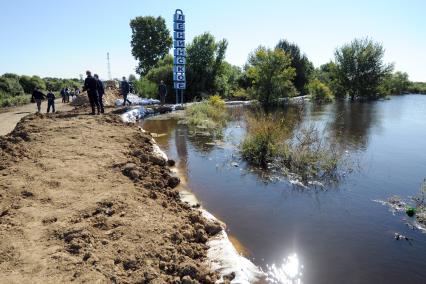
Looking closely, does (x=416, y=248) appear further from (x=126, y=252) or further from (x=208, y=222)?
(x=126, y=252)

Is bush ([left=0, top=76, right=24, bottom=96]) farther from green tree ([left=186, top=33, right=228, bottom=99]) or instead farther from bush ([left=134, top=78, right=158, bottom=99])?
green tree ([left=186, top=33, right=228, bottom=99])

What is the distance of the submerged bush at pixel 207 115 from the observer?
53.5ft

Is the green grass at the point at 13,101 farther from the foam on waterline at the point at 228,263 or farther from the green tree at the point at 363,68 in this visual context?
the green tree at the point at 363,68

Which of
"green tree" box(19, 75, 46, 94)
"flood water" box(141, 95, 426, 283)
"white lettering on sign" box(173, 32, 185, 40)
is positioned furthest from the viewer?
"green tree" box(19, 75, 46, 94)

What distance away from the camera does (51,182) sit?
641 cm

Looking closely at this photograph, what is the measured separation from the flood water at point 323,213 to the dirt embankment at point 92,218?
3.46 ft

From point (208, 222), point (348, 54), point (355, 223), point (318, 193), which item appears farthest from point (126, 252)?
point (348, 54)

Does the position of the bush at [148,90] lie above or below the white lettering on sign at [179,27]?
below

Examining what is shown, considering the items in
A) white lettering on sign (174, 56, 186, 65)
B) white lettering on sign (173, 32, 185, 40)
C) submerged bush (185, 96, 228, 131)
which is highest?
white lettering on sign (173, 32, 185, 40)

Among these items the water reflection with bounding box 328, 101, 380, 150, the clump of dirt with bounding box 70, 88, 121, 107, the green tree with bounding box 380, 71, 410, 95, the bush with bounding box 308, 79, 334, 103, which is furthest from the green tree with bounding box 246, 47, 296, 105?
the green tree with bounding box 380, 71, 410, 95

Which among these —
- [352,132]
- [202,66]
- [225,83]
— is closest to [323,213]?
[352,132]

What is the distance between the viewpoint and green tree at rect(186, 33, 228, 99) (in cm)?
3003

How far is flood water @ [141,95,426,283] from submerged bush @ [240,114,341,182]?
0.54 m

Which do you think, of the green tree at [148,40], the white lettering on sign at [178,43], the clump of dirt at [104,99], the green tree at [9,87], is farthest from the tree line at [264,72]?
the green tree at [9,87]
